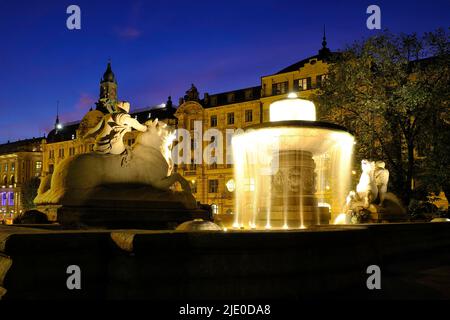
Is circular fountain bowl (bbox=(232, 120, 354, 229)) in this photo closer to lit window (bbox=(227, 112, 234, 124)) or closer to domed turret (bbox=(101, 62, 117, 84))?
lit window (bbox=(227, 112, 234, 124))

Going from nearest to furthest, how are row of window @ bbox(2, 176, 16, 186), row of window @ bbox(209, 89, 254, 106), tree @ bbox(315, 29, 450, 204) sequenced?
tree @ bbox(315, 29, 450, 204) < row of window @ bbox(209, 89, 254, 106) < row of window @ bbox(2, 176, 16, 186)

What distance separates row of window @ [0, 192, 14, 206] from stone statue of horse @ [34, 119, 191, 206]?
3666 inches

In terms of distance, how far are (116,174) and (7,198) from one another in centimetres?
9612

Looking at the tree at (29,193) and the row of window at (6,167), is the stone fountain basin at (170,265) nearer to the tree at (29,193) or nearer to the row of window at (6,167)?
the tree at (29,193)

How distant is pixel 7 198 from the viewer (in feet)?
316

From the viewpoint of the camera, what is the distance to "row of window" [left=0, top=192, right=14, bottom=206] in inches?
3743

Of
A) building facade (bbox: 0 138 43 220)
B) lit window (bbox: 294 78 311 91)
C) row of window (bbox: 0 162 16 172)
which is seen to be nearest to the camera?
lit window (bbox: 294 78 311 91)

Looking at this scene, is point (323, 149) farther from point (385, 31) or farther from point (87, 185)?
point (385, 31)

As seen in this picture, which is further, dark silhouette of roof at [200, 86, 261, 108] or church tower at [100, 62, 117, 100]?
church tower at [100, 62, 117, 100]

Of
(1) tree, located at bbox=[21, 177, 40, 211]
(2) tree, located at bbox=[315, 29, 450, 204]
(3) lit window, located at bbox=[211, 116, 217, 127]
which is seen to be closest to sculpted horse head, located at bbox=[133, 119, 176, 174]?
(2) tree, located at bbox=[315, 29, 450, 204]

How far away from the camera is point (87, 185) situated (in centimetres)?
1011

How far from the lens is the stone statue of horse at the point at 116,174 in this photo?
32.7 feet

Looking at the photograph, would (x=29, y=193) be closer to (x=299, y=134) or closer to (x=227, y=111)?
(x=227, y=111)

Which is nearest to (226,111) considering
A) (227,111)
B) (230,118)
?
(227,111)
